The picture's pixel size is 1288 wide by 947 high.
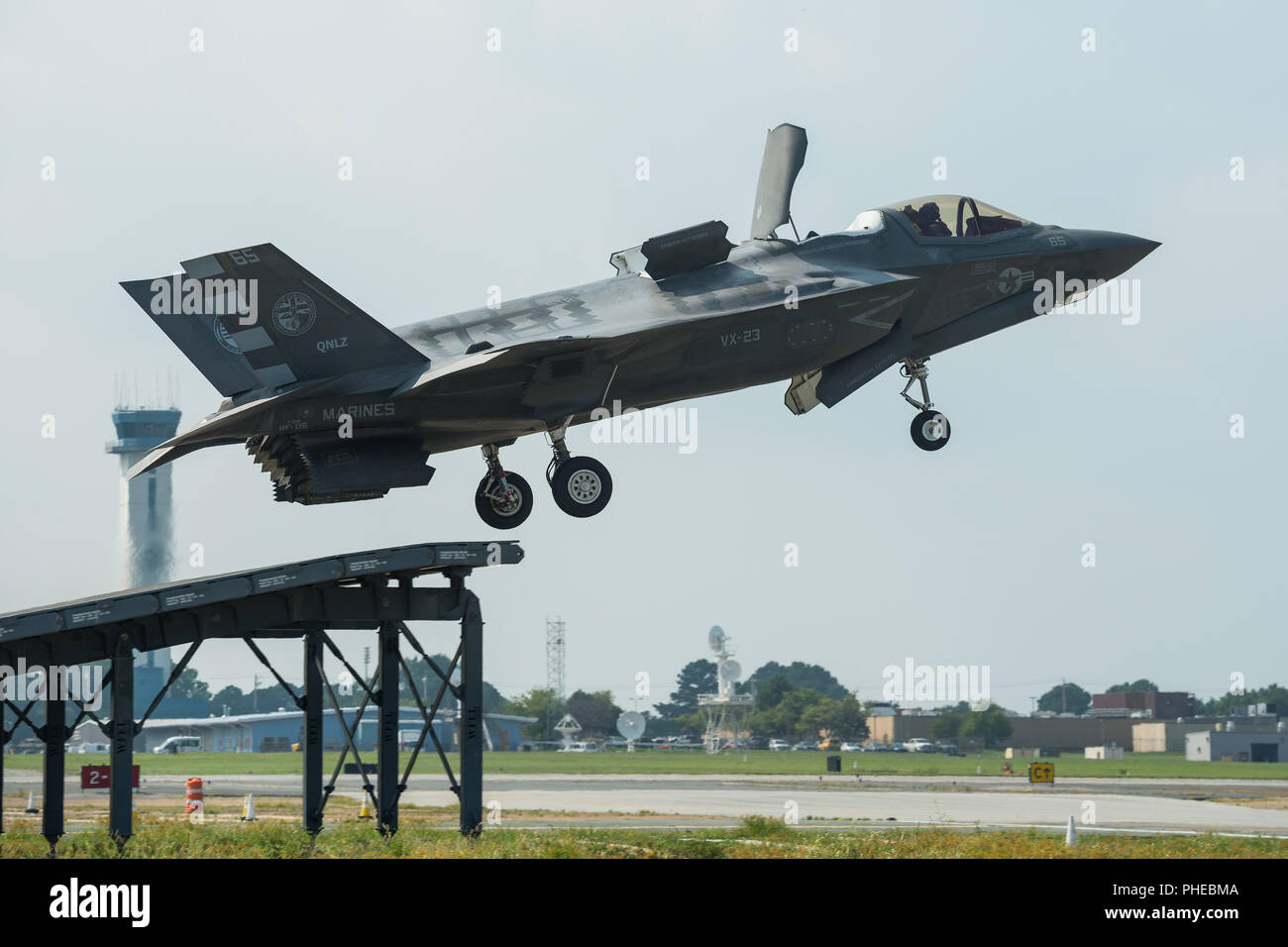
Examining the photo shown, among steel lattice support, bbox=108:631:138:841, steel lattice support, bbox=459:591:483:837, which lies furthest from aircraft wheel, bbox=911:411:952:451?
steel lattice support, bbox=108:631:138:841

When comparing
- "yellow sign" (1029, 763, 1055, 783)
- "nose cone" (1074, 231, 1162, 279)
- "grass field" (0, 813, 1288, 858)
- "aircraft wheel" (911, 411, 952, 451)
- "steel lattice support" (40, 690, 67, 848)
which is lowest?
"yellow sign" (1029, 763, 1055, 783)

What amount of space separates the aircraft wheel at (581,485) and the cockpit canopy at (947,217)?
6180 mm

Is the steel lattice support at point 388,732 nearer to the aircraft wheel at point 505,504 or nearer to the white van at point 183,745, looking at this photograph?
the aircraft wheel at point 505,504

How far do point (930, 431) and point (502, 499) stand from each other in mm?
7579

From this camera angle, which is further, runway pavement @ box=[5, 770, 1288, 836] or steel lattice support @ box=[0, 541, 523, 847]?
runway pavement @ box=[5, 770, 1288, 836]

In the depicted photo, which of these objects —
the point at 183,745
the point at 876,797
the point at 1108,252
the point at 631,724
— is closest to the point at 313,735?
the point at 1108,252

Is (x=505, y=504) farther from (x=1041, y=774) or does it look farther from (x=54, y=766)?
(x=1041, y=774)

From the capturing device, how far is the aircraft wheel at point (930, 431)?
26312mm

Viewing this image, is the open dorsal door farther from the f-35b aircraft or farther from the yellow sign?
the yellow sign

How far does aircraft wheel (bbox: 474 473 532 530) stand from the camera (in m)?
24.4

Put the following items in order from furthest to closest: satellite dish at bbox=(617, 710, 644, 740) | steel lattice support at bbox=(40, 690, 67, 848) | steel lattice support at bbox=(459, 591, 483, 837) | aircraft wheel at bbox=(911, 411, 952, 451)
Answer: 1. satellite dish at bbox=(617, 710, 644, 740)
2. aircraft wheel at bbox=(911, 411, 952, 451)
3. steel lattice support at bbox=(459, 591, 483, 837)
4. steel lattice support at bbox=(40, 690, 67, 848)

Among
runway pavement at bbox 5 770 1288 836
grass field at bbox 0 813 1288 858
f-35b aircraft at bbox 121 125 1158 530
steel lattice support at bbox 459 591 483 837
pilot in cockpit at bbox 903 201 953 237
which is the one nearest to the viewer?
grass field at bbox 0 813 1288 858

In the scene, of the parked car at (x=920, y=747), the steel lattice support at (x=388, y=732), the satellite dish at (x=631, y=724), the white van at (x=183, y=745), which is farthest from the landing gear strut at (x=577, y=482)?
the white van at (x=183, y=745)
